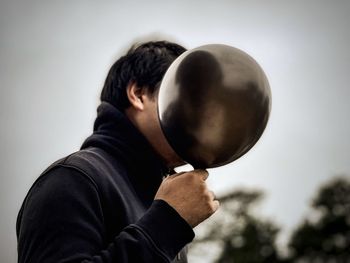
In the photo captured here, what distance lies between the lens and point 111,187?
6.15ft

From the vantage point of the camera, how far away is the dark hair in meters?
2.40

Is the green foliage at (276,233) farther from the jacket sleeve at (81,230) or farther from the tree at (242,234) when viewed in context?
the jacket sleeve at (81,230)

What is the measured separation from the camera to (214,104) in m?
1.68

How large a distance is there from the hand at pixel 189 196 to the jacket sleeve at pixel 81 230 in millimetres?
33

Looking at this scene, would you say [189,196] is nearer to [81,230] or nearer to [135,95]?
[81,230]

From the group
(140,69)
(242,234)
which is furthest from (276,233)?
(140,69)

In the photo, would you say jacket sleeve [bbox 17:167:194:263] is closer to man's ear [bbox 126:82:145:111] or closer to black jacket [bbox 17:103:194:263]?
black jacket [bbox 17:103:194:263]

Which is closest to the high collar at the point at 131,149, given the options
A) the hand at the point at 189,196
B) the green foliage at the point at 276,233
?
the hand at the point at 189,196

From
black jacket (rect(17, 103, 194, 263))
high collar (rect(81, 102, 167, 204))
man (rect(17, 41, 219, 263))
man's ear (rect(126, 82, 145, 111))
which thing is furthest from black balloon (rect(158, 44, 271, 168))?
man's ear (rect(126, 82, 145, 111))

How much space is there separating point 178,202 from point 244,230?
33700 millimetres

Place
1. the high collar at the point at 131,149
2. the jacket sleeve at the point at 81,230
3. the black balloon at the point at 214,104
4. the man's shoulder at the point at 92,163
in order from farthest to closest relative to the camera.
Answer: the high collar at the point at 131,149
the man's shoulder at the point at 92,163
the black balloon at the point at 214,104
the jacket sleeve at the point at 81,230

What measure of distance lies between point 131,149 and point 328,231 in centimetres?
3220

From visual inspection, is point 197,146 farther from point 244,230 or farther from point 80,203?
point 244,230

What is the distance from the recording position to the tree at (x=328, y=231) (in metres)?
31.5
